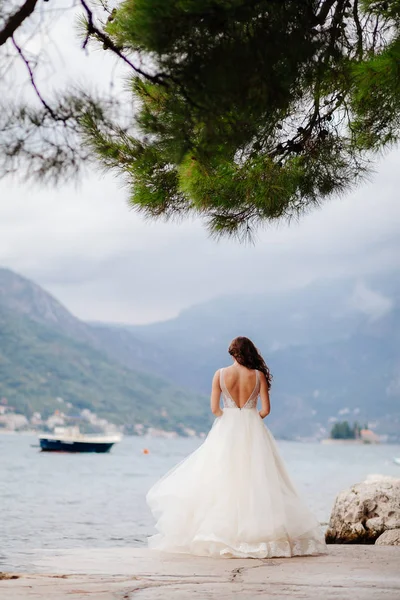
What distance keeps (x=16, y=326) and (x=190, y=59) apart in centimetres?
13318

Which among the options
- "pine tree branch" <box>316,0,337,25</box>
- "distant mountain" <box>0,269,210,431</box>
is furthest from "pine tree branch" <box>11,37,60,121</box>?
"distant mountain" <box>0,269,210,431</box>

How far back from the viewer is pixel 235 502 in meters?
Result: 7.37

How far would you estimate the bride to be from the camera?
23.5 ft

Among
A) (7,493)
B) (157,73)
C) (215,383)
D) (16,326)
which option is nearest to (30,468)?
(7,493)

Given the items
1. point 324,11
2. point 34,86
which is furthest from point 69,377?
point 34,86

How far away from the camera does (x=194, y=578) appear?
5848mm

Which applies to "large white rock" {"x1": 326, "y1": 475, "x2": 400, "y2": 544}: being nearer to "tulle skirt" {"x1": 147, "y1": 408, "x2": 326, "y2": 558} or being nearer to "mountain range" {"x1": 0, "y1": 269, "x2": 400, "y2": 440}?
"tulle skirt" {"x1": 147, "y1": 408, "x2": 326, "y2": 558}

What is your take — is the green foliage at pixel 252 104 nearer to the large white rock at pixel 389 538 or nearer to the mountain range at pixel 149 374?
the large white rock at pixel 389 538

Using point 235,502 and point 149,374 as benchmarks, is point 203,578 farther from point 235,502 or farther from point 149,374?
point 149,374

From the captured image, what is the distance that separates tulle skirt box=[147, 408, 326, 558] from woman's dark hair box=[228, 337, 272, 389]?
38 cm

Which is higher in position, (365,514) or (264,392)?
(264,392)

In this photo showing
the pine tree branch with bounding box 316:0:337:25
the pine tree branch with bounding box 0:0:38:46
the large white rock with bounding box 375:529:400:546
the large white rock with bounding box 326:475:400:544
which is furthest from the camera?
the large white rock with bounding box 326:475:400:544

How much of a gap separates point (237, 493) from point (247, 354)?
1.17 meters

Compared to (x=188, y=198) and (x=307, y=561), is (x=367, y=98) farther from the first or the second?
(x=307, y=561)
